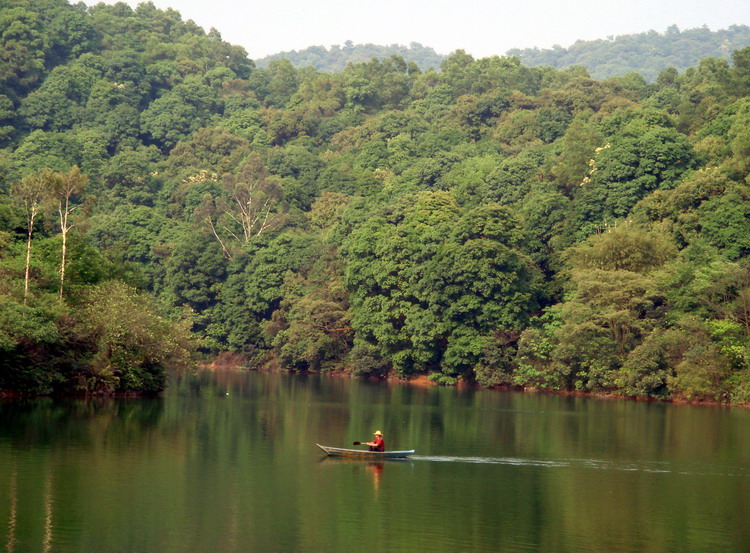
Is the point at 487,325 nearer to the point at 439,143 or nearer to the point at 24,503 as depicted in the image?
the point at 439,143

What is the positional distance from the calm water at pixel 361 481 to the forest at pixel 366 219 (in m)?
8.13

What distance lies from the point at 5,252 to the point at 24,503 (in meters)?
25.7

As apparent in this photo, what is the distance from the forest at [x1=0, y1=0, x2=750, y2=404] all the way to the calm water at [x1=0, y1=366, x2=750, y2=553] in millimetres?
8134

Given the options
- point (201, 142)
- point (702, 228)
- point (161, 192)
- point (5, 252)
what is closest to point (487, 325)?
point (702, 228)

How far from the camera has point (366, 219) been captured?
8412 centimetres

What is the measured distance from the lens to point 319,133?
380 ft

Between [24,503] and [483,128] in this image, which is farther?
[483,128]

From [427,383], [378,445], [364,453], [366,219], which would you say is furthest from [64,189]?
[366,219]

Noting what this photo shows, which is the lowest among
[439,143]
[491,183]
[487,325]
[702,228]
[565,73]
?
[487,325]

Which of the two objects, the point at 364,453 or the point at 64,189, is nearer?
the point at 364,453

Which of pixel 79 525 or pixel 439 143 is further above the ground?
pixel 439 143

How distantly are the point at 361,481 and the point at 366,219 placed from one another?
5488 cm

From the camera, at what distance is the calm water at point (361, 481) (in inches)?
903

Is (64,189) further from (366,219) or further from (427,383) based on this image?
(366,219)
